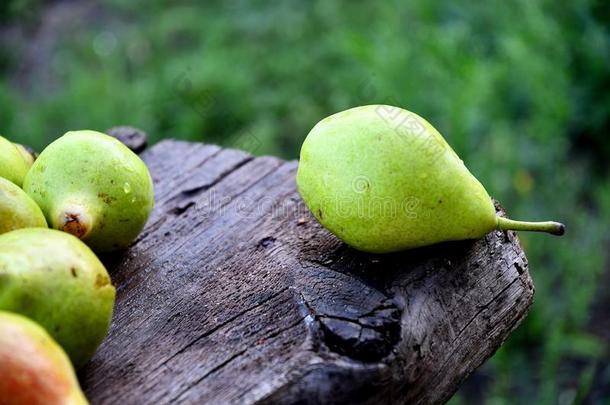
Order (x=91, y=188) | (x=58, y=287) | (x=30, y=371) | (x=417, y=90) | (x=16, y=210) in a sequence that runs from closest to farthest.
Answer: (x=30, y=371)
(x=58, y=287)
(x=16, y=210)
(x=91, y=188)
(x=417, y=90)

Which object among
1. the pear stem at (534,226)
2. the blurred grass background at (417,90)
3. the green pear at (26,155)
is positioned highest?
the green pear at (26,155)

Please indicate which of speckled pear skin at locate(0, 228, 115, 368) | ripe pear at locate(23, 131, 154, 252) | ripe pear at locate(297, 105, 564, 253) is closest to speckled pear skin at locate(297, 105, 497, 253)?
ripe pear at locate(297, 105, 564, 253)

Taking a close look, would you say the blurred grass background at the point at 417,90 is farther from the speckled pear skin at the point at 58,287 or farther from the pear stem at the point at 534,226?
the speckled pear skin at the point at 58,287

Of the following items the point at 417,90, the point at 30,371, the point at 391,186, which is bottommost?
the point at 417,90

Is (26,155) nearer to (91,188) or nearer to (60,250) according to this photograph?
(91,188)

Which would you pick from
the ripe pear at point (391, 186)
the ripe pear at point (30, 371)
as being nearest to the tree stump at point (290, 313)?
the ripe pear at point (391, 186)

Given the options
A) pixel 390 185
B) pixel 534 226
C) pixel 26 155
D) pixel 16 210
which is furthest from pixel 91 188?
pixel 534 226
